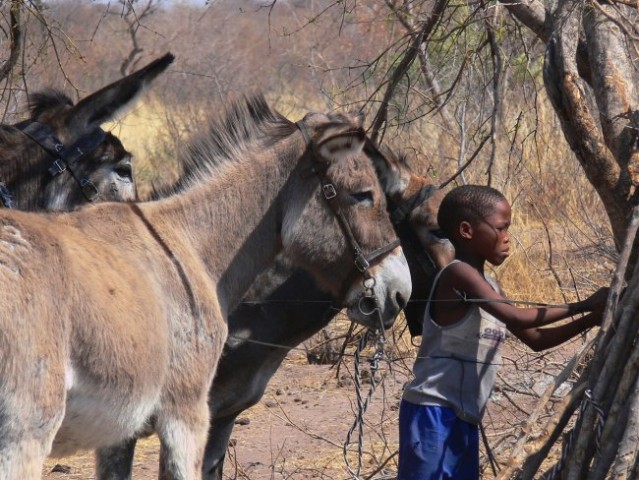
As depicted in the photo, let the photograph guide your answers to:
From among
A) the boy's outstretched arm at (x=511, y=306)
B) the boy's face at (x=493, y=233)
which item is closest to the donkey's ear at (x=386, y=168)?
the boy's face at (x=493, y=233)

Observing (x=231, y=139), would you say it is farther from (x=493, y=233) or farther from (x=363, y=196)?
(x=493, y=233)

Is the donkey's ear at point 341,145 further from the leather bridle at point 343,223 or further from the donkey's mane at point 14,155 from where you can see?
the donkey's mane at point 14,155

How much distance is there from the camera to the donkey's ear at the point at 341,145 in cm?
450

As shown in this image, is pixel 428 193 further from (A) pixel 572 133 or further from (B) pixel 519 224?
(B) pixel 519 224

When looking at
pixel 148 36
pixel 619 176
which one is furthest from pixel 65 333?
pixel 148 36

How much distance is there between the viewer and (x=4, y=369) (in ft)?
10.8

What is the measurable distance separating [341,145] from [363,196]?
249 mm

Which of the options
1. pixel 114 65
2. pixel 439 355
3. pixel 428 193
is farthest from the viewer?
pixel 114 65

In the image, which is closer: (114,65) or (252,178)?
(252,178)

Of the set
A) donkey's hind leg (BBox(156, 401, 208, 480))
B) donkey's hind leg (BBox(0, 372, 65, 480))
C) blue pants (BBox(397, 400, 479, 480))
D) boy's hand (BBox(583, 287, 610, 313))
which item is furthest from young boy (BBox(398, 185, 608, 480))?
donkey's hind leg (BBox(0, 372, 65, 480))

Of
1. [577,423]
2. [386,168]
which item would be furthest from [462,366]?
[386,168]

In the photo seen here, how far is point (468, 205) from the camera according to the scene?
4043mm

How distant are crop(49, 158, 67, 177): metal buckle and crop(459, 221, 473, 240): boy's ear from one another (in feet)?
6.95

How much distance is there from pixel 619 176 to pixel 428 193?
124 centimetres
